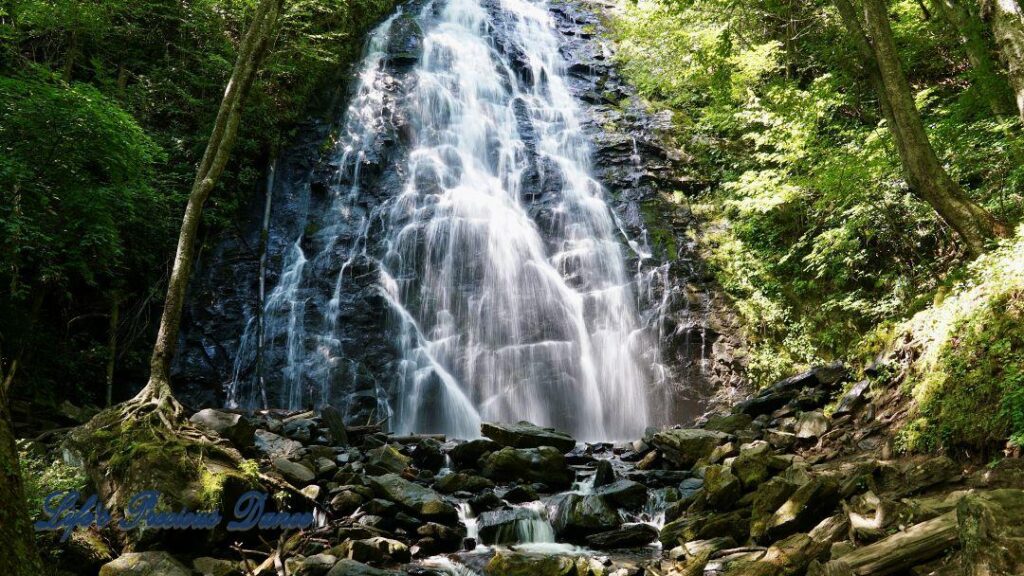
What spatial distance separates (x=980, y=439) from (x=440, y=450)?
6.48 meters

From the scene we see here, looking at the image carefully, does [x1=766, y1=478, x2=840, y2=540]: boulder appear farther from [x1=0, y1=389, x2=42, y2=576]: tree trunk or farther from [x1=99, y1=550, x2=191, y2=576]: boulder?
[x1=0, y1=389, x2=42, y2=576]: tree trunk

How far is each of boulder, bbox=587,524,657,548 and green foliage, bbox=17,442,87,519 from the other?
5.09 metres

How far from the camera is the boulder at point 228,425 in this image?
6.62m

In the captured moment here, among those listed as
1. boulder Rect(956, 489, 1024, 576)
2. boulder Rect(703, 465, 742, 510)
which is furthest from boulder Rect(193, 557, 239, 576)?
boulder Rect(956, 489, 1024, 576)

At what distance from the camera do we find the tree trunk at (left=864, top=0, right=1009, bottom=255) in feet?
23.2

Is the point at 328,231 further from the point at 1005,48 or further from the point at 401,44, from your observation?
the point at 1005,48

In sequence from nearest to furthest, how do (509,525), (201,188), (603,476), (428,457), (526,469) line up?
(509,525)
(201,188)
(603,476)
(526,469)
(428,457)

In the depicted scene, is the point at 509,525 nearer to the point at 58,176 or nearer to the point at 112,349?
the point at 112,349

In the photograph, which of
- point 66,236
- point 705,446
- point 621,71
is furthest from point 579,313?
point 621,71

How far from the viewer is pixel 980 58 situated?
9.43 metres

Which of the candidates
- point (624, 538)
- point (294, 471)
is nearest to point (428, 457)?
point (294, 471)

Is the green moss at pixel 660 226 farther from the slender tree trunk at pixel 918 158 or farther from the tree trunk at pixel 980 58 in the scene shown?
the slender tree trunk at pixel 918 158

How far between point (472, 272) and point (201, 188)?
7.10 meters

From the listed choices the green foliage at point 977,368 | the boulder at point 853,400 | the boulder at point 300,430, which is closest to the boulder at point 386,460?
the boulder at point 300,430
